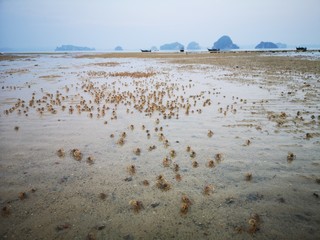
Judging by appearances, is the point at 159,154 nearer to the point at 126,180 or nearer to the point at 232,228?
the point at 126,180

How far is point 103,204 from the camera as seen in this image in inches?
219

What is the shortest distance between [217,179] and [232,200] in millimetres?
946

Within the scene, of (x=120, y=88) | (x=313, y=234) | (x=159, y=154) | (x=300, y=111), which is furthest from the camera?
(x=120, y=88)

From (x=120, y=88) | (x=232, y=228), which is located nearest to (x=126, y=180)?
(x=232, y=228)

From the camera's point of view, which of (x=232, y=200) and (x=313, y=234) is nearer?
(x=313, y=234)

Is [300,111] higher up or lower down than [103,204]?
higher up

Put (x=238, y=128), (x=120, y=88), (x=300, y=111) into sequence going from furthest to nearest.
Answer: (x=120, y=88) → (x=300, y=111) → (x=238, y=128)

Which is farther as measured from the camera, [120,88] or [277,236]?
[120,88]

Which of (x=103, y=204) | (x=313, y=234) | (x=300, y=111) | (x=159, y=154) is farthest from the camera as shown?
(x=300, y=111)

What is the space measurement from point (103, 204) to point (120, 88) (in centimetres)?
1672

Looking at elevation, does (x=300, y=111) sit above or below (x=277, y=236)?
above

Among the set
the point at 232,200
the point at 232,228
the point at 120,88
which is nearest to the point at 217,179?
the point at 232,200

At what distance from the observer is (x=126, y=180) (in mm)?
6551

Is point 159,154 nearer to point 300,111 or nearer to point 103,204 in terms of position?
point 103,204
